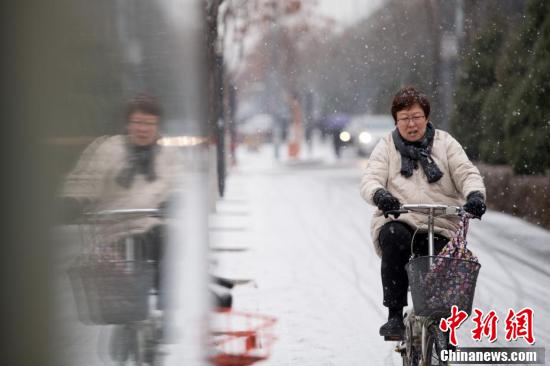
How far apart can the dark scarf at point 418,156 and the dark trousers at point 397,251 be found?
0.29 m

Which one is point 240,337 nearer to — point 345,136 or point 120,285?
point 120,285

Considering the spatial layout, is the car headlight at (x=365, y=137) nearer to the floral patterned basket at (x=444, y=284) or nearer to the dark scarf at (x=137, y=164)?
the floral patterned basket at (x=444, y=284)

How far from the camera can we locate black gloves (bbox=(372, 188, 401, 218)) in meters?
4.74

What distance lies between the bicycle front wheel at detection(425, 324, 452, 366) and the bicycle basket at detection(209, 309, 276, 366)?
1598mm

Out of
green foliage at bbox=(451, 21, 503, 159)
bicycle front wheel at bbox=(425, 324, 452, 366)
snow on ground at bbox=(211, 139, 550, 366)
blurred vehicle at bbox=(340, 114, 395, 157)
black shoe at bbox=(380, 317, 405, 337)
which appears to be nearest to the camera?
bicycle front wheel at bbox=(425, 324, 452, 366)

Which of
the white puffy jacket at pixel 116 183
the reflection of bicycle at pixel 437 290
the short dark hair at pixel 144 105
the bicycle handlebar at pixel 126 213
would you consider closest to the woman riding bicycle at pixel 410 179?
the reflection of bicycle at pixel 437 290

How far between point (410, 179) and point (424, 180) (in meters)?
0.07

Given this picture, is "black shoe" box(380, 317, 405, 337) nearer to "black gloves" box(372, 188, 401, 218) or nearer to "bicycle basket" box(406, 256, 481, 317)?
"black gloves" box(372, 188, 401, 218)

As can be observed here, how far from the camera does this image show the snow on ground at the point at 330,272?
6.79 m

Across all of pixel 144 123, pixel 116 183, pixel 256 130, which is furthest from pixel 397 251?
pixel 256 130

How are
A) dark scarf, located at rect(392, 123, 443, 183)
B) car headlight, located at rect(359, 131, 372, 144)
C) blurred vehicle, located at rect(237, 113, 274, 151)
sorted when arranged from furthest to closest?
blurred vehicle, located at rect(237, 113, 274, 151)
car headlight, located at rect(359, 131, 372, 144)
dark scarf, located at rect(392, 123, 443, 183)

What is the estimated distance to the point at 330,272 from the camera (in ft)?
33.3

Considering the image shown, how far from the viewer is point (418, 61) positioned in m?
26.3

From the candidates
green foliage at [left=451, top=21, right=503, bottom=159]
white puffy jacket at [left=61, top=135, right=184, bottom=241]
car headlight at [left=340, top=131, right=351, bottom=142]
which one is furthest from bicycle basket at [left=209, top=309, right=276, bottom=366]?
car headlight at [left=340, top=131, right=351, bottom=142]
